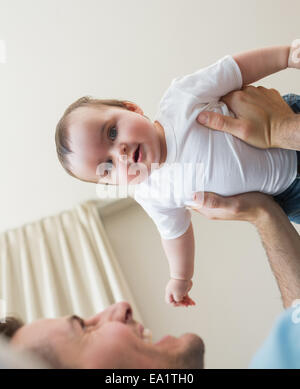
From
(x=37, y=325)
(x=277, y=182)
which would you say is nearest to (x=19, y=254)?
(x=37, y=325)

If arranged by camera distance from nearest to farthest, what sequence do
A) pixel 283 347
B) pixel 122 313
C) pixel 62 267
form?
pixel 283 347 < pixel 122 313 < pixel 62 267

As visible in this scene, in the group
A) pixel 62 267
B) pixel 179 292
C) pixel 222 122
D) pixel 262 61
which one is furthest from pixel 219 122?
pixel 62 267

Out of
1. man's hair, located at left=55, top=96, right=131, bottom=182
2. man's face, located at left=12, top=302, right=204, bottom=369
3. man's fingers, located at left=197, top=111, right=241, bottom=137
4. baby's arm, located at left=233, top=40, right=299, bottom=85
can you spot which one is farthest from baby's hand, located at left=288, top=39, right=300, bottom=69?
man's face, located at left=12, top=302, right=204, bottom=369

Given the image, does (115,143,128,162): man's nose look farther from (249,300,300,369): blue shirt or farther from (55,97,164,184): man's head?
(249,300,300,369): blue shirt

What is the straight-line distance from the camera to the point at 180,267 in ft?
1.43

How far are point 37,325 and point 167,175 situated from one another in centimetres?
22

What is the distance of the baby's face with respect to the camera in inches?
15.0

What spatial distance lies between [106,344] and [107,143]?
21 cm

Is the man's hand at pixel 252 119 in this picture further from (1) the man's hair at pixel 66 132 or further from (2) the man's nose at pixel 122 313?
(2) the man's nose at pixel 122 313

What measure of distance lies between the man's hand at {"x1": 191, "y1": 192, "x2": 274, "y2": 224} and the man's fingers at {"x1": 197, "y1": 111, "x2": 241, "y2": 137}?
77 mm

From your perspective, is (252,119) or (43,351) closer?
(43,351)

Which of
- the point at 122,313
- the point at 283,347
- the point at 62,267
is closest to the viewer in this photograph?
the point at 283,347

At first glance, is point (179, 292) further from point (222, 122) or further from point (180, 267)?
point (222, 122)

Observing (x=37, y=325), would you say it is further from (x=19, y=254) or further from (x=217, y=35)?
(x=217, y=35)
